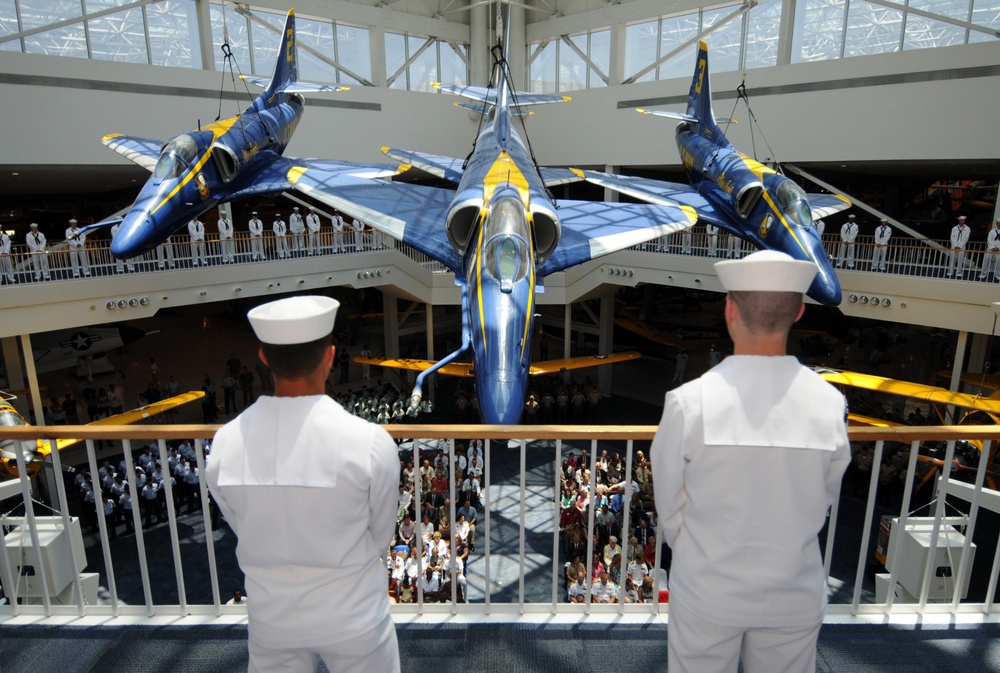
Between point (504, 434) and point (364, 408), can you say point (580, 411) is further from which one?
point (504, 434)

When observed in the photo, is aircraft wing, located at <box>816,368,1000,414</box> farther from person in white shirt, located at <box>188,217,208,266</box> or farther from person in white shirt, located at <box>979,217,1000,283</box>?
person in white shirt, located at <box>188,217,208,266</box>

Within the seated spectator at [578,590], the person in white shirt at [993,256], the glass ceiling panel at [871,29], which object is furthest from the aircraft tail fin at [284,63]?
the person in white shirt at [993,256]

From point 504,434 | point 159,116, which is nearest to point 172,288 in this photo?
point 159,116

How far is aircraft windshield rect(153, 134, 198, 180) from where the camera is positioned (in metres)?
10.8

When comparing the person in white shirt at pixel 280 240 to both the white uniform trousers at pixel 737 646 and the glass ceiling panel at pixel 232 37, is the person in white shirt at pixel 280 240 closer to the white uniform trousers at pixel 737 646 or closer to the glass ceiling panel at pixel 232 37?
the glass ceiling panel at pixel 232 37

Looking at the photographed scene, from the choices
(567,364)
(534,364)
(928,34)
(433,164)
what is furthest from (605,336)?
(928,34)

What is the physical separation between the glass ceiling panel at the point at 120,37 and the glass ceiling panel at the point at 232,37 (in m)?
1.80

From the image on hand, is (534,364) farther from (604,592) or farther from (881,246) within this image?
(604,592)

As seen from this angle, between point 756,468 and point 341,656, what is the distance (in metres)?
1.45

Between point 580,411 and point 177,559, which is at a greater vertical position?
point 177,559

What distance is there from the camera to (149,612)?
3.21m

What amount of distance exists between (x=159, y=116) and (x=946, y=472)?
59.9ft

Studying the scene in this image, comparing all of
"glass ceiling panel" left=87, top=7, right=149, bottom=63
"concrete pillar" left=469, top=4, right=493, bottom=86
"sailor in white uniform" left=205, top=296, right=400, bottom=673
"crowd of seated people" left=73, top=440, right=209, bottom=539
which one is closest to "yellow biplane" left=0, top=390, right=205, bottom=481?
"crowd of seated people" left=73, top=440, right=209, bottom=539

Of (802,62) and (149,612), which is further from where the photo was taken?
(802,62)
